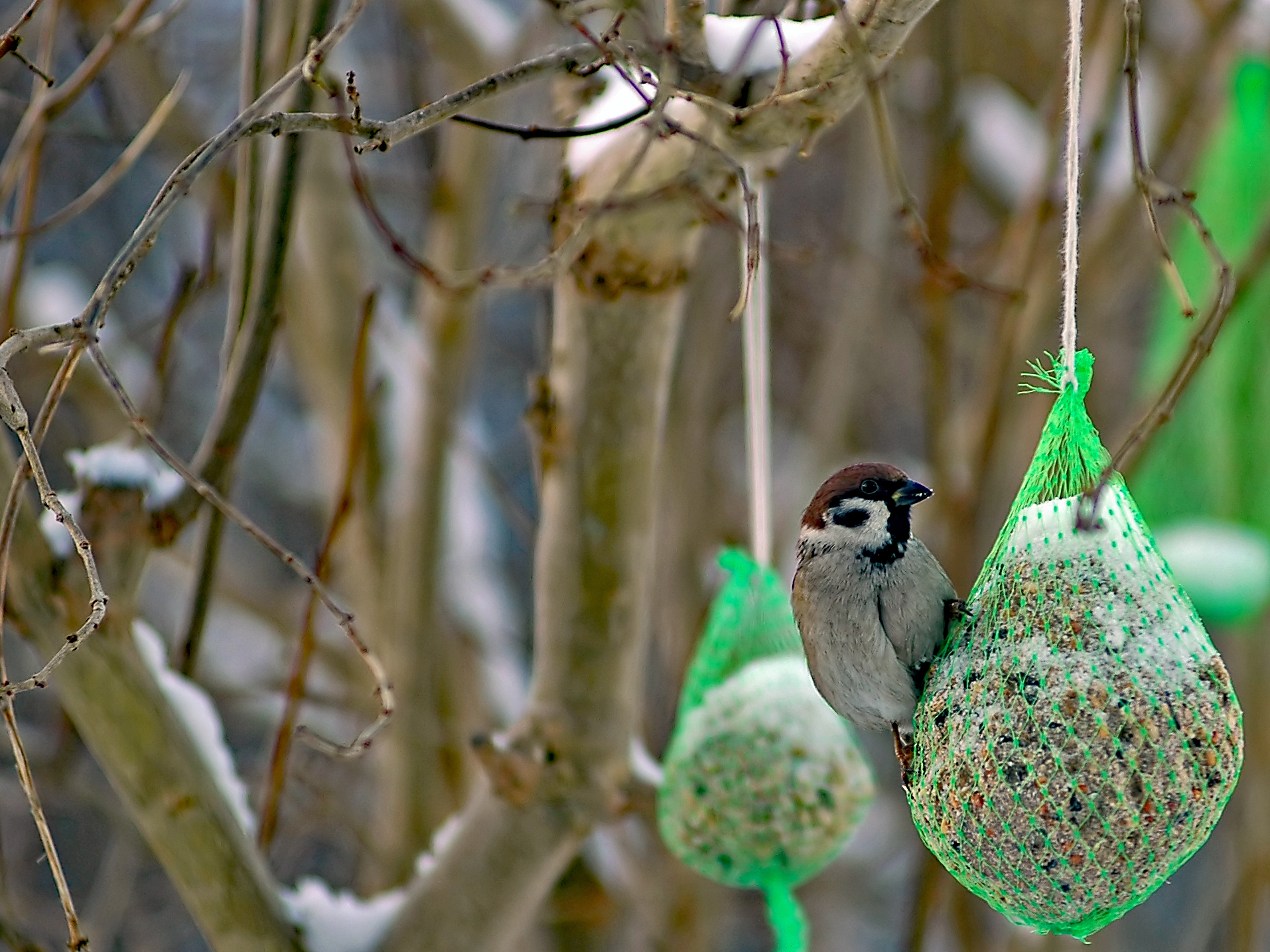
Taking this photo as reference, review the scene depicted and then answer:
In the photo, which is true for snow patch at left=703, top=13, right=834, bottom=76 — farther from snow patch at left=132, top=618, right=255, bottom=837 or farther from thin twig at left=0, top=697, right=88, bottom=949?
snow patch at left=132, top=618, right=255, bottom=837

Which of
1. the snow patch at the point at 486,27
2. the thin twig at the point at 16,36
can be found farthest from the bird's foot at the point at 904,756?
the snow patch at the point at 486,27

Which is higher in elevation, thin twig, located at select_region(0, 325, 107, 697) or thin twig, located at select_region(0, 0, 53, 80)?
thin twig, located at select_region(0, 0, 53, 80)

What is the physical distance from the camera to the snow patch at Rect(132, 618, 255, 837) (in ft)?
6.77

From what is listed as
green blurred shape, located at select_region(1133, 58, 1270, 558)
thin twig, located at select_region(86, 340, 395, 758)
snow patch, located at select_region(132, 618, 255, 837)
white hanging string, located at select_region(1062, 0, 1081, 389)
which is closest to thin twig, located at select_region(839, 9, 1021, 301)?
white hanging string, located at select_region(1062, 0, 1081, 389)

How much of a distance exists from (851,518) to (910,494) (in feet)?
0.36

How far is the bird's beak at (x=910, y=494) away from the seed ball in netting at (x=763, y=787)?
48 cm

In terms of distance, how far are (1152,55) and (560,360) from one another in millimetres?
2754

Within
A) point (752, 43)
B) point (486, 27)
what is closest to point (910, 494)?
point (752, 43)

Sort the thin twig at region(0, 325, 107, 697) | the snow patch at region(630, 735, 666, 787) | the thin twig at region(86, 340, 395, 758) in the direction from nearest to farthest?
the thin twig at region(0, 325, 107, 697) → the thin twig at region(86, 340, 395, 758) → the snow patch at region(630, 735, 666, 787)

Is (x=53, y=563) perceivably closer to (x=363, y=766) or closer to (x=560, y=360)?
(x=560, y=360)

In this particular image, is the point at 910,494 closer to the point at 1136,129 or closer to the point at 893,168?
the point at 893,168

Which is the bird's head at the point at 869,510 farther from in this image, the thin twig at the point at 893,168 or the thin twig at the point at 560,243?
the thin twig at the point at 560,243

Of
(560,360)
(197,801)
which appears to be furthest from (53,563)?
(560,360)

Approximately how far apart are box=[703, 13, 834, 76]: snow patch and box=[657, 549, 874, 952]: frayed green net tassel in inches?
37.9
